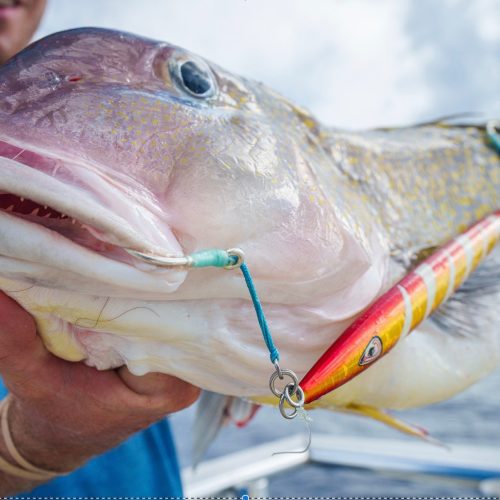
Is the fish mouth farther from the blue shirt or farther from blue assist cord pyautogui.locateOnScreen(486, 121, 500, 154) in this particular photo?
blue assist cord pyautogui.locateOnScreen(486, 121, 500, 154)

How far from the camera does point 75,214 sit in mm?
715

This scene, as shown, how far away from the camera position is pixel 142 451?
1926 mm

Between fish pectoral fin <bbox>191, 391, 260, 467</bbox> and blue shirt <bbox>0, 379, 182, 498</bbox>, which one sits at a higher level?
fish pectoral fin <bbox>191, 391, 260, 467</bbox>

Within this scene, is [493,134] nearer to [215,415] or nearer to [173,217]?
[215,415]

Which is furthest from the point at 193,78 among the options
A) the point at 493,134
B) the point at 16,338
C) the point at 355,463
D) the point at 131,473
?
the point at 355,463

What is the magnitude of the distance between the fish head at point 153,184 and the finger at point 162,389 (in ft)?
0.91

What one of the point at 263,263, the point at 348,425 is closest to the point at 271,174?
the point at 263,263

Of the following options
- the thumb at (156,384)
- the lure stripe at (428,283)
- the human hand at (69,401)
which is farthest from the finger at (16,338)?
the lure stripe at (428,283)

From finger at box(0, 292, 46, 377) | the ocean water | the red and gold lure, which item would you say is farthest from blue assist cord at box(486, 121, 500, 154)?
the ocean water

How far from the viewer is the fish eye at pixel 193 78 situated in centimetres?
100

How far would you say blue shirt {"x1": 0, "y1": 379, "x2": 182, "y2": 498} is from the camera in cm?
179

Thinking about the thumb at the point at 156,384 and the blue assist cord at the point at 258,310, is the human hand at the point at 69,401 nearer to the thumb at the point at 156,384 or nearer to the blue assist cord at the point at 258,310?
the thumb at the point at 156,384

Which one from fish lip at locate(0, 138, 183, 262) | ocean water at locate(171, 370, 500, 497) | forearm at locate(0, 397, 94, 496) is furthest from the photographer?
ocean water at locate(171, 370, 500, 497)

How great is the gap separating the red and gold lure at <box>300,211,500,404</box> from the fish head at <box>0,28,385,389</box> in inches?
2.6
